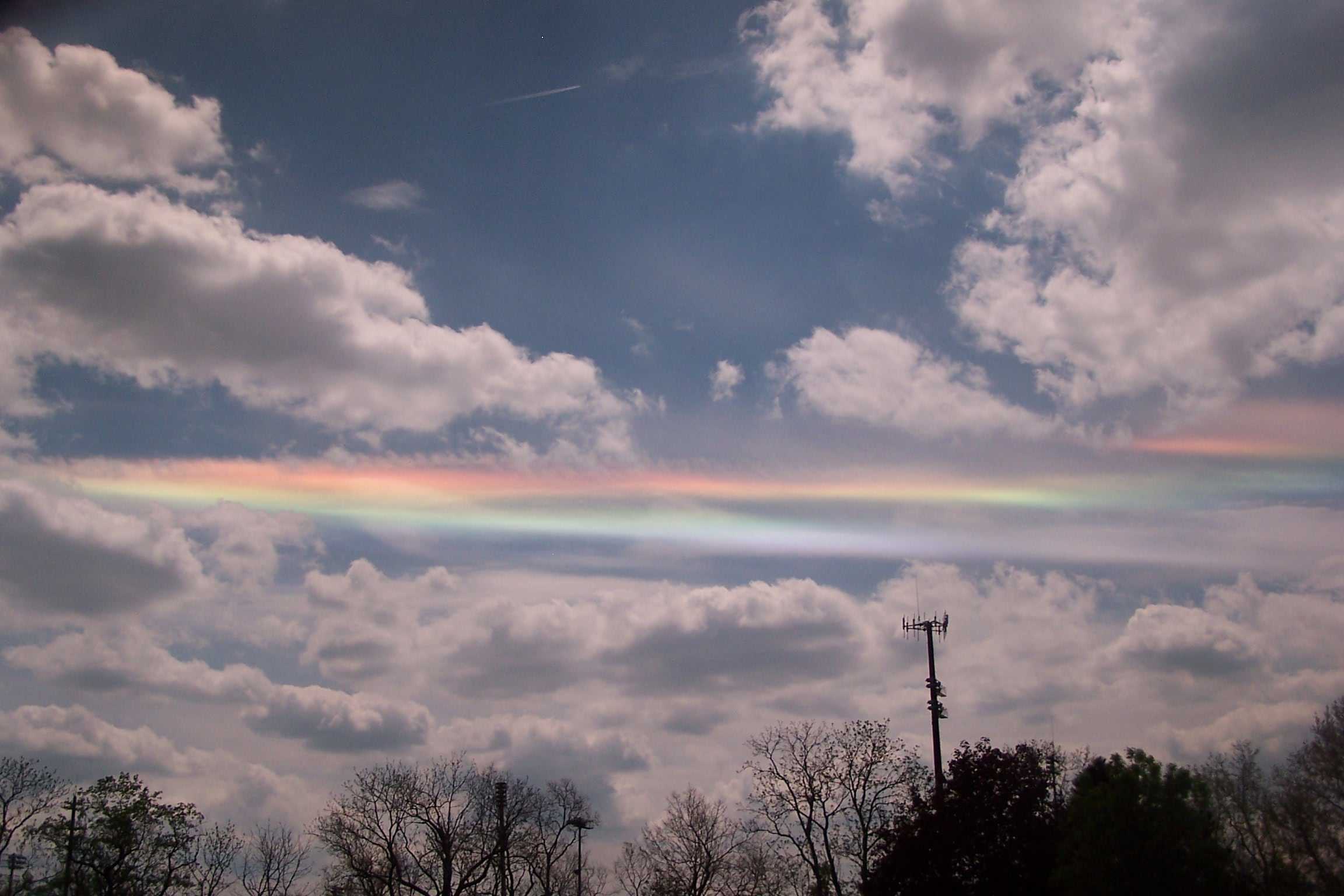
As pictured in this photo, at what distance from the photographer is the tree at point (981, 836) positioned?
1224 inches

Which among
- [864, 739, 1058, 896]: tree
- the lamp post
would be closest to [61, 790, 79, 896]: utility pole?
the lamp post

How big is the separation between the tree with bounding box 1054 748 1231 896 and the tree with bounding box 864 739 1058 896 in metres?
6.50

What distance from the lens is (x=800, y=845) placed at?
143ft

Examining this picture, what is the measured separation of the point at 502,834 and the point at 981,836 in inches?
1024

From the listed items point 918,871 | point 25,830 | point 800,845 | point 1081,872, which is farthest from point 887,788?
point 25,830

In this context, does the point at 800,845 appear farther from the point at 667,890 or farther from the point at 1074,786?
the point at 1074,786

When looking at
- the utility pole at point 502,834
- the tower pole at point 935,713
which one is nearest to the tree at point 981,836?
the tower pole at point 935,713

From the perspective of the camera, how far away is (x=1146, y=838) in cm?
2328

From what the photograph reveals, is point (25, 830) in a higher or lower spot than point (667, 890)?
higher

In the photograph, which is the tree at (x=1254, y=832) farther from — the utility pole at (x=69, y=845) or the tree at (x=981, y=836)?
the utility pole at (x=69, y=845)

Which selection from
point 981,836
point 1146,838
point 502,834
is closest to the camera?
point 1146,838

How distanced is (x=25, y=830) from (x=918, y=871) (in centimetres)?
3732

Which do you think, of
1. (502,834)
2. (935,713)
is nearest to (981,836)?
(935,713)

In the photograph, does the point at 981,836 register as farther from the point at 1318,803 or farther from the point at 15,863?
the point at 15,863
